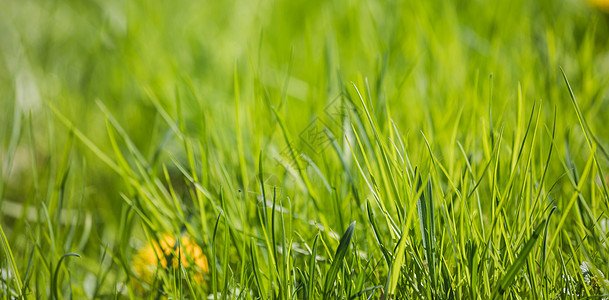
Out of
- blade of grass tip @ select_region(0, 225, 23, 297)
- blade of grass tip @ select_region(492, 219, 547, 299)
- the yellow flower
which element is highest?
blade of grass tip @ select_region(492, 219, 547, 299)

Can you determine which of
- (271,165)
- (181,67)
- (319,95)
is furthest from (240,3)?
(271,165)

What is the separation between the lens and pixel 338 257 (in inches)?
21.4

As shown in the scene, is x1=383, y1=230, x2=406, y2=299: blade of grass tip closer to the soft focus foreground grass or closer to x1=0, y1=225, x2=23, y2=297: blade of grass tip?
the soft focus foreground grass

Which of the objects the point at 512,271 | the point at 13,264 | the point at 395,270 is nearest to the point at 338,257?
the point at 395,270

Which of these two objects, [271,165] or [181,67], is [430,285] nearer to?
[271,165]

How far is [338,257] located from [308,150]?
279 millimetres

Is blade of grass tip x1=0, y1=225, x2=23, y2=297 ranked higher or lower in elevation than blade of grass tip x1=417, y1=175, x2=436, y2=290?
lower

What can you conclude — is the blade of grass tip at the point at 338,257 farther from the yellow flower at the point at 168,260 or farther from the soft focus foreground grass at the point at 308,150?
the yellow flower at the point at 168,260

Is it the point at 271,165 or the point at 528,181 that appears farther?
the point at 271,165

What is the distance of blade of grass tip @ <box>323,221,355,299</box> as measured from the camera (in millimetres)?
536

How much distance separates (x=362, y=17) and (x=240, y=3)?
434 mm

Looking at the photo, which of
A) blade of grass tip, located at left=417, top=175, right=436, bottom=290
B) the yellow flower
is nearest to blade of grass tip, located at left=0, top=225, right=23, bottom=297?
the yellow flower

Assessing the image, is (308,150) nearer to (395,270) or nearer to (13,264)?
(395,270)

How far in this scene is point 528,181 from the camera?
1.94 feet
